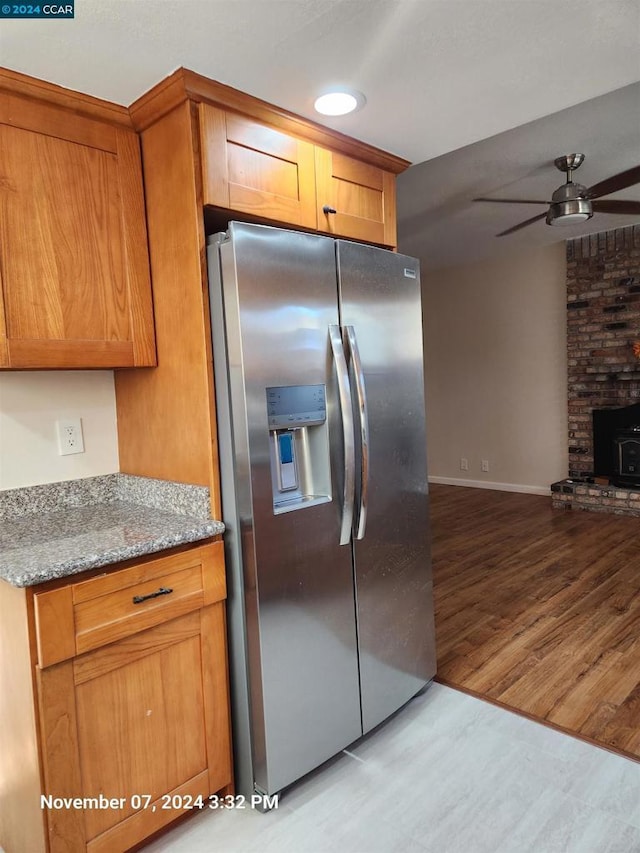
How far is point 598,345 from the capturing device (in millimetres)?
5344

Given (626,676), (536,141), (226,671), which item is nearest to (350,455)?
(226,671)

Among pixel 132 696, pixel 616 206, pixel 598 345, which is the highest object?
pixel 616 206

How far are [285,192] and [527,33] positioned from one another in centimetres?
83

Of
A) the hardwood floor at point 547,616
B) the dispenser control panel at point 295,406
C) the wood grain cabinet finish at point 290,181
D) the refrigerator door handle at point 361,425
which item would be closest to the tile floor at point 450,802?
the hardwood floor at point 547,616

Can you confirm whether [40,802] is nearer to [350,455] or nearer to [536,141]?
[350,455]

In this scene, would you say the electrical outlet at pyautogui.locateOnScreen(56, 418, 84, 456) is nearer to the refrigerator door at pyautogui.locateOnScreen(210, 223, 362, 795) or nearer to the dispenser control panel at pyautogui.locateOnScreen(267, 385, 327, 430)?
the refrigerator door at pyautogui.locateOnScreen(210, 223, 362, 795)

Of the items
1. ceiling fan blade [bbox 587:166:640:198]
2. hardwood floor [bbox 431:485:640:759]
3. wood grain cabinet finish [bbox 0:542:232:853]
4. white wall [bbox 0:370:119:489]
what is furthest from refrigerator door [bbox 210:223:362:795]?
ceiling fan blade [bbox 587:166:640:198]

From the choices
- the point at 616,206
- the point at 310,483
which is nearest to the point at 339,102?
the point at 310,483

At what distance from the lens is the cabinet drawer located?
53.7 inches

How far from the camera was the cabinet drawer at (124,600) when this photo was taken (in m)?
1.36

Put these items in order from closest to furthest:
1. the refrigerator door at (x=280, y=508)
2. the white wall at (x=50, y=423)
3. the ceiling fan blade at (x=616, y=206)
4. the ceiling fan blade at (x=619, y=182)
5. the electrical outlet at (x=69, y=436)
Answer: the refrigerator door at (x=280, y=508) → the white wall at (x=50, y=423) → the electrical outlet at (x=69, y=436) → the ceiling fan blade at (x=619, y=182) → the ceiling fan blade at (x=616, y=206)

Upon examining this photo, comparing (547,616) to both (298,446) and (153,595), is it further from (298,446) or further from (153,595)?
A: (153,595)

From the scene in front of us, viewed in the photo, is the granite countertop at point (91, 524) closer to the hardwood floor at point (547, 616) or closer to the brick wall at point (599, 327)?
the hardwood floor at point (547, 616)

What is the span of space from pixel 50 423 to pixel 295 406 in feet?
3.00
